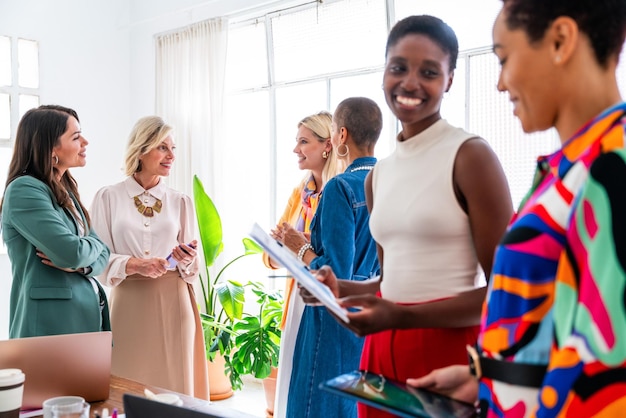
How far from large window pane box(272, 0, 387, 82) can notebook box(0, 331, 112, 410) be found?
332 centimetres

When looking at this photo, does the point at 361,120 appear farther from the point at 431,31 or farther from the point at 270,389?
the point at 270,389

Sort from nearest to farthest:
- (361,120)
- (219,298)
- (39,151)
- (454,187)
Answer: (454,187)
(361,120)
(39,151)
(219,298)

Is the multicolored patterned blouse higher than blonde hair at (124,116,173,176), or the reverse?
blonde hair at (124,116,173,176)

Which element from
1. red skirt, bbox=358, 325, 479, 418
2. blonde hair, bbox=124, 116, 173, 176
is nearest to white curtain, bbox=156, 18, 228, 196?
blonde hair, bbox=124, 116, 173, 176

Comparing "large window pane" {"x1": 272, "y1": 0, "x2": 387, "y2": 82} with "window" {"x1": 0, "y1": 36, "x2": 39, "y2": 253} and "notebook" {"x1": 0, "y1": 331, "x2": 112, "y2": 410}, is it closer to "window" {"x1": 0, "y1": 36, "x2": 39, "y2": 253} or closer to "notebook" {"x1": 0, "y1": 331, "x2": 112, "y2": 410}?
"window" {"x1": 0, "y1": 36, "x2": 39, "y2": 253}

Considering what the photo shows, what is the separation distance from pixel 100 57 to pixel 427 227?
5349 mm

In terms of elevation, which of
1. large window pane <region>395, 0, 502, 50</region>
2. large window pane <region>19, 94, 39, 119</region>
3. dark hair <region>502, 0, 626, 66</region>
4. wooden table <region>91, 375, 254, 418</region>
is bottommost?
Answer: wooden table <region>91, 375, 254, 418</region>

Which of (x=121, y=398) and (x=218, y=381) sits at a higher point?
(x=121, y=398)

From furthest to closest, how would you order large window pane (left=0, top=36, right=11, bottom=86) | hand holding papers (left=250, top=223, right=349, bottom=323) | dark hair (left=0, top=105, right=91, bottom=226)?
large window pane (left=0, top=36, right=11, bottom=86) < dark hair (left=0, top=105, right=91, bottom=226) < hand holding papers (left=250, top=223, right=349, bottom=323)

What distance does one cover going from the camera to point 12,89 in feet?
17.3

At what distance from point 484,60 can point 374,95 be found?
3.11 ft

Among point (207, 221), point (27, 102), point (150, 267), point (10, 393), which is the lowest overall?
point (10, 393)

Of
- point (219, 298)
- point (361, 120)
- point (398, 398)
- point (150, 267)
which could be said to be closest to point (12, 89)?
point (219, 298)

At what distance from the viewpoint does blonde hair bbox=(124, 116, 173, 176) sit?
3.33 m
